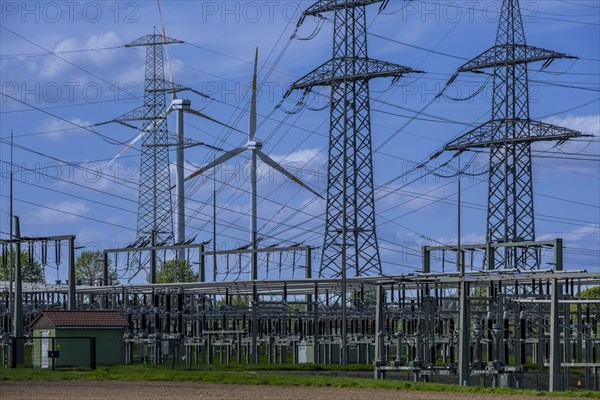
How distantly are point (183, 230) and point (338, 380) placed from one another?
46.2 m

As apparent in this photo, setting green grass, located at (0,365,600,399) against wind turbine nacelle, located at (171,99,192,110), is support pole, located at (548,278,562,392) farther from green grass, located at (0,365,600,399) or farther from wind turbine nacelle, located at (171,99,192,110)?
wind turbine nacelle, located at (171,99,192,110)

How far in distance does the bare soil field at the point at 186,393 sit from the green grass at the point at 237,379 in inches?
56.7

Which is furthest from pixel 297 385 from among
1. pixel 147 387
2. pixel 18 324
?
pixel 18 324

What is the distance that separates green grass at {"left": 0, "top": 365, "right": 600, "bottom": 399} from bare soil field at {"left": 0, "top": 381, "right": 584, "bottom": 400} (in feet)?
4.73

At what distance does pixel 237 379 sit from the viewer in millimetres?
37500

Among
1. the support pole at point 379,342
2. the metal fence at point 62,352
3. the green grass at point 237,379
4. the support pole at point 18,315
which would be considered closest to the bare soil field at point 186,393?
the green grass at point 237,379

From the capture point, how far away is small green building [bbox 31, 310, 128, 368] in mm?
45906

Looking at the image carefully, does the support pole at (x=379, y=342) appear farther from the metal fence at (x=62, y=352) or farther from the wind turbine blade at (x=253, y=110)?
the wind turbine blade at (x=253, y=110)

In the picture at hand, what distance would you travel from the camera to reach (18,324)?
4781cm

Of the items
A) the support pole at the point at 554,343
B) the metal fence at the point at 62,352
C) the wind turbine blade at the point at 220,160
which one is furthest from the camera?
the wind turbine blade at the point at 220,160

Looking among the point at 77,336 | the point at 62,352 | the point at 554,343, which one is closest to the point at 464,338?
the point at 554,343

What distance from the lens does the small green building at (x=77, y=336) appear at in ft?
151

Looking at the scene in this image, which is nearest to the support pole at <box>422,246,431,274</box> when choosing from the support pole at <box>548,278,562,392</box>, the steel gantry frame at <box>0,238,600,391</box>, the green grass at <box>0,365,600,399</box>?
the steel gantry frame at <box>0,238,600,391</box>

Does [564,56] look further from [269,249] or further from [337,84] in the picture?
[269,249]
